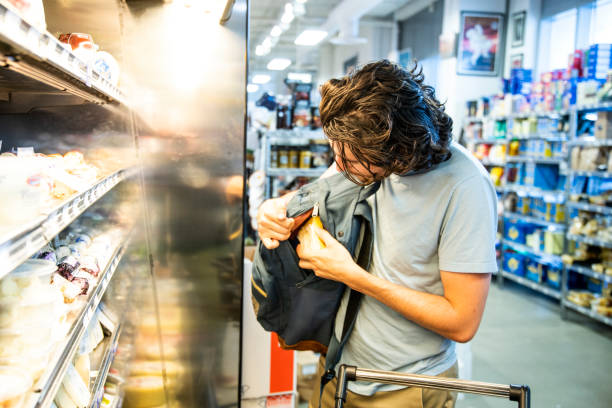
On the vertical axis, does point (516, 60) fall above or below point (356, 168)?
above

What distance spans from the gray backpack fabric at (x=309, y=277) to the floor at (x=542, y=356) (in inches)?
67.2

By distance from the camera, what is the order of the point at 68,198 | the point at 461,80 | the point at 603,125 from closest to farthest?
the point at 68,198, the point at 603,125, the point at 461,80

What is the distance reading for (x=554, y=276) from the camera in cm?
543

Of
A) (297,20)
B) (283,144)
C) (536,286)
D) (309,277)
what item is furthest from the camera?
(297,20)

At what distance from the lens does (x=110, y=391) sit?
1.95 metres

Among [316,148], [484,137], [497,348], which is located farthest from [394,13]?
[497,348]

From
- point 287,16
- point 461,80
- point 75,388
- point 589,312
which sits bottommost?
point 589,312

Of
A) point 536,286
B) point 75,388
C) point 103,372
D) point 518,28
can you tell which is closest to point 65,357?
point 75,388

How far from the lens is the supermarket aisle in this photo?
11.0ft

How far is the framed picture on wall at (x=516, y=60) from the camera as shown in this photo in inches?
290

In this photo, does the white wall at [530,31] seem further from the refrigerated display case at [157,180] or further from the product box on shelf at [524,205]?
the refrigerated display case at [157,180]

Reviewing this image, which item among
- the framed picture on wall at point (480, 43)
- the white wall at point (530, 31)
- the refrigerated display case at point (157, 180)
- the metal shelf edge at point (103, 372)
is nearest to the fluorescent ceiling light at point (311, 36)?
the framed picture on wall at point (480, 43)

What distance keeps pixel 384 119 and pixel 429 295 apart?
48cm

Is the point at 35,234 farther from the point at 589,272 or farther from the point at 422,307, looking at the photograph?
the point at 589,272
